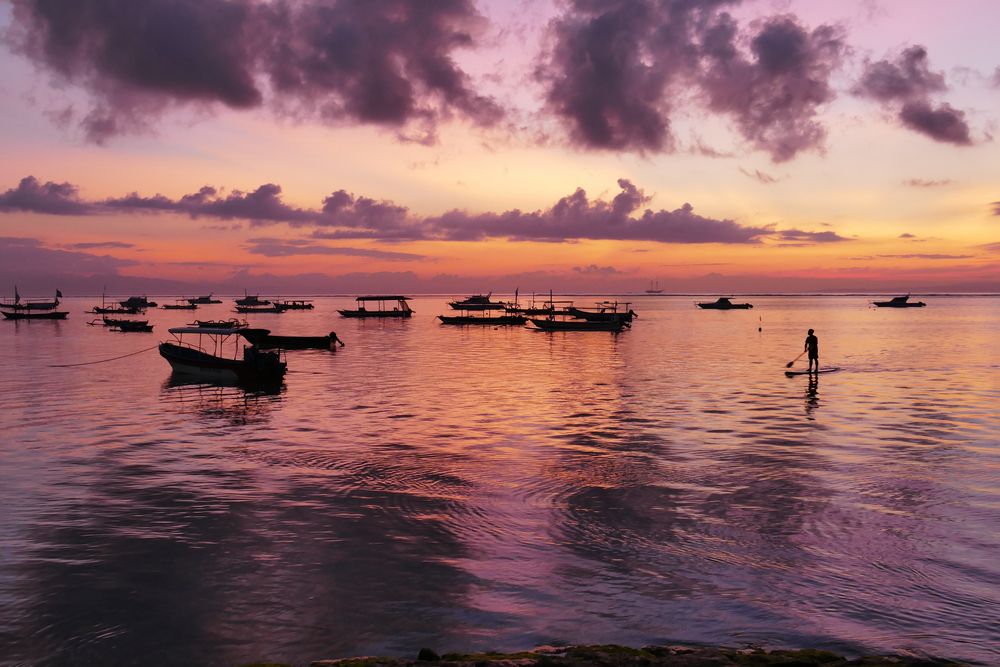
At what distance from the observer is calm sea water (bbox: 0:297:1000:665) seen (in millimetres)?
10148

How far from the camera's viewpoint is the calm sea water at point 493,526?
33.3 feet

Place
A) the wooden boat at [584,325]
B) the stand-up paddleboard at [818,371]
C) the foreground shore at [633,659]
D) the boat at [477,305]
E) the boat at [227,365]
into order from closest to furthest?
1. the foreground shore at [633,659]
2. the boat at [227,365]
3. the stand-up paddleboard at [818,371]
4. the wooden boat at [584,325]
5. the boat at [477,305]

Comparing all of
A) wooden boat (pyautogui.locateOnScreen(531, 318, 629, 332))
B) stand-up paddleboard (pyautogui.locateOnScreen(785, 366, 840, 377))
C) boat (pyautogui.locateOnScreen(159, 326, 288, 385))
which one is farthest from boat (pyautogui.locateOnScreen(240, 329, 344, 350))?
stand-up paddleboard (pyautogui.locateOnScreen(785, 366, 840, 377))

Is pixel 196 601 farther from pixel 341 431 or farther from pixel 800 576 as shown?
pixel 341 431

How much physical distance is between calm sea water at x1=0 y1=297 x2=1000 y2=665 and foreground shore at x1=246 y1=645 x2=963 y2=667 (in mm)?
778

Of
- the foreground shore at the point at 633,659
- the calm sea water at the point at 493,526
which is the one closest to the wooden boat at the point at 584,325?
the calm sea water at the point at 493,526

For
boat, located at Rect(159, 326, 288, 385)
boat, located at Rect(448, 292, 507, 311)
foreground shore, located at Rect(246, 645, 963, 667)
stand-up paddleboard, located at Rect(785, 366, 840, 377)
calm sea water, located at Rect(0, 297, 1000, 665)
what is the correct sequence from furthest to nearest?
boat, located at Rect(448, 292, 507, 311)
stand-up paddleboard, located at Rect(785, 366, 840, 377)
boat, located at Rect(159, 326, 288, 385)
calm sea water, located at Rect(0, 297, 1000, 665)
foreground shore, located at Rect(246, 645, 963, 667)

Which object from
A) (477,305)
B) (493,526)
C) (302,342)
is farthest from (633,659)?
(477,305)

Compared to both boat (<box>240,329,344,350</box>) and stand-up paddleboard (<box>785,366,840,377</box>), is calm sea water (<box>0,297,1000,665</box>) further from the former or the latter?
boat (<box>240,329,344,350</box>)

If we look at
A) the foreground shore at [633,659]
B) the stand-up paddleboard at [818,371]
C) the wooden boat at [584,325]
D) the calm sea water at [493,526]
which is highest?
the wooden boat at [584,325]

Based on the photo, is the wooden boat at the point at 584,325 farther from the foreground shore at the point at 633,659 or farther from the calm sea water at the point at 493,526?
the foreground shore at the point at 633,659

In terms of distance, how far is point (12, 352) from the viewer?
6838 centimetres

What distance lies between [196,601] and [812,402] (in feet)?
99.8

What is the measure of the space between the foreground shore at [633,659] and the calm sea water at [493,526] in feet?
2.55
